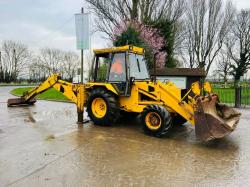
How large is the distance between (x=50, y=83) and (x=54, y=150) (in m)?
5.05

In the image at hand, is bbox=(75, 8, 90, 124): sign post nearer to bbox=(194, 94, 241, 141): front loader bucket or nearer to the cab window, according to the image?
the cab window

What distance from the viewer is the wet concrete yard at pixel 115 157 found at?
4.36m

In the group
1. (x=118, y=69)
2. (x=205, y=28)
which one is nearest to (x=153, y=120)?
(x=118, y=69)

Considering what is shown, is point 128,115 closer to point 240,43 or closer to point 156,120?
point 156,120

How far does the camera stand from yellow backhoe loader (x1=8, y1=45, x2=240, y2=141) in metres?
6.49

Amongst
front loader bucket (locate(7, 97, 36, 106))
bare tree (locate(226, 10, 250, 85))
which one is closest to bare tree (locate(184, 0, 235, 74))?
bare tree (locate(226, 10, 250, 85))

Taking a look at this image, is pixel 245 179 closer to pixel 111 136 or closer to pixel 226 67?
pixel 111 136

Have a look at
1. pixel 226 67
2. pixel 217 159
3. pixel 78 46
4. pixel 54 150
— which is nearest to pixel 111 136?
pixel 54 150

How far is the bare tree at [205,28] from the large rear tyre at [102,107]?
28.0 m

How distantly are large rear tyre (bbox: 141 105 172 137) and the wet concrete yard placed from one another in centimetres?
20

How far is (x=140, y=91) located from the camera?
8.07m

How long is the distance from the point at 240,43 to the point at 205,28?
37.0 ft

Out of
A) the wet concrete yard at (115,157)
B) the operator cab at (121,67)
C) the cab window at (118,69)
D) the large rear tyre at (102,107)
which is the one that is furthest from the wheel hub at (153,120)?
the cab window at (118,69)

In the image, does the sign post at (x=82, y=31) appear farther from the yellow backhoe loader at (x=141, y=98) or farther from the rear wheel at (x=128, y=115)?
the rear wheel at (x=128, y=115)
